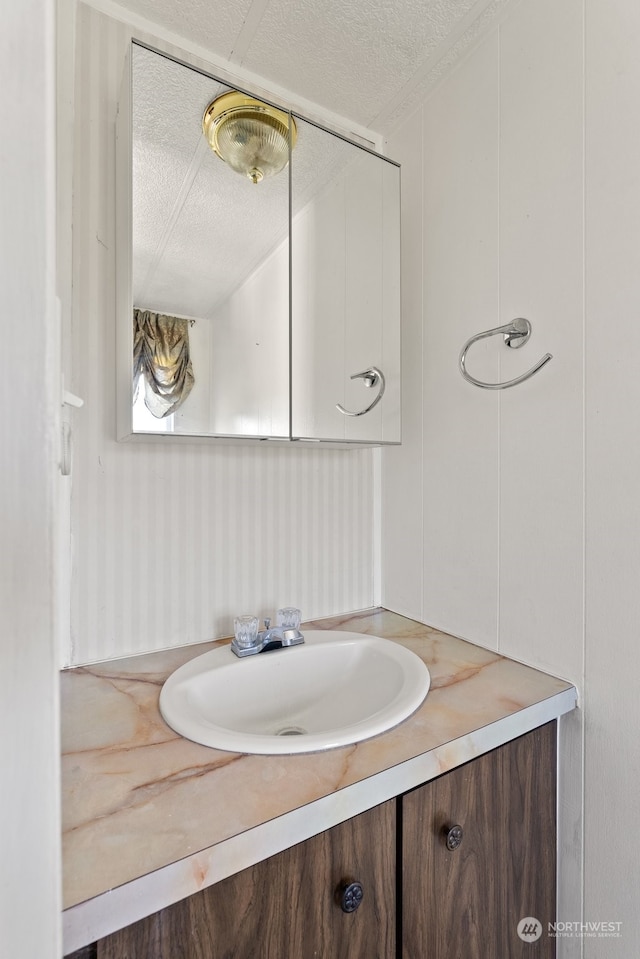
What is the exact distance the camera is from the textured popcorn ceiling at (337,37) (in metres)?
0.98

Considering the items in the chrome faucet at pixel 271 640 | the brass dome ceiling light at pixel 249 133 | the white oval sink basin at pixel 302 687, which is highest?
the brass dome ceiling light at pixel 249 133

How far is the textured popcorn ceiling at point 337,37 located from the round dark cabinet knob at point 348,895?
5.09 feet

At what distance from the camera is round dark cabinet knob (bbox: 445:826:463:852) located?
688 mm

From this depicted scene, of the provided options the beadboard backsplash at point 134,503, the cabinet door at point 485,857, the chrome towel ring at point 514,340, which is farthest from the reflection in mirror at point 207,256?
the cabinet door at point 485,857

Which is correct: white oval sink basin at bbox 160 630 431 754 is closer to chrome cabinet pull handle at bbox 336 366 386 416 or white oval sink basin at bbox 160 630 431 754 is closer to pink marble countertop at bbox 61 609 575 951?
pink marble countertop at bbox 61 609 575 951

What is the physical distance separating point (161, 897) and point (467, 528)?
0.85 meters

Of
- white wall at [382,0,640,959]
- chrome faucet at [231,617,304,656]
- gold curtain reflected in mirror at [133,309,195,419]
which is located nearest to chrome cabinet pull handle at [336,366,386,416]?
white wall at [382,0,640,959]

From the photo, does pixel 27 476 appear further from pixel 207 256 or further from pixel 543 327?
pixel 543 327

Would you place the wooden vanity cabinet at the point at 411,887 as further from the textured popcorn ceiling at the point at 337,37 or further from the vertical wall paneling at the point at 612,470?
the textured popcorn ceiling at the point at 337,37

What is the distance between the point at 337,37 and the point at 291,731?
4.94 ft

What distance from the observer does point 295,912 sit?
22.5 inches

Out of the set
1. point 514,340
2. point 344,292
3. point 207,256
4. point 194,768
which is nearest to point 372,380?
point 344,292

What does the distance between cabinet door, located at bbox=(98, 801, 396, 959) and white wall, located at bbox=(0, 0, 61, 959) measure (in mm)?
281

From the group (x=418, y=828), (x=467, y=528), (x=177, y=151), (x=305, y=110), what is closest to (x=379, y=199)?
(x=305, y=110)
